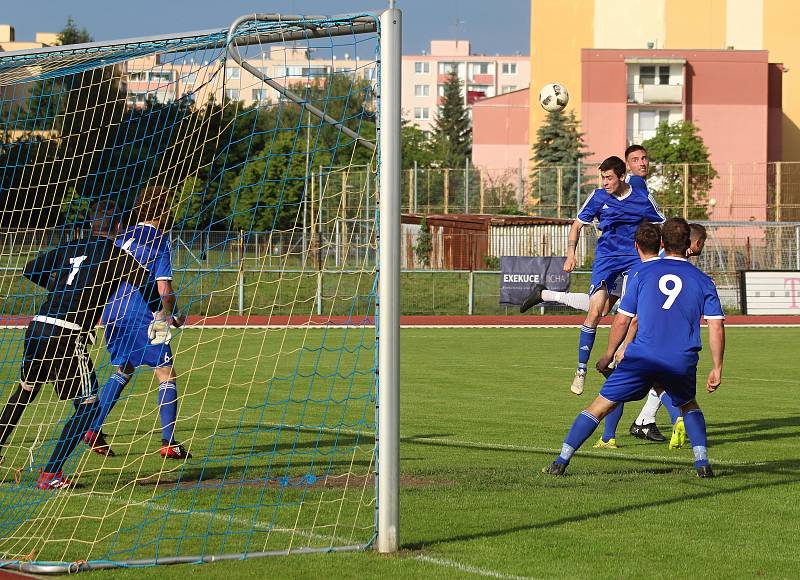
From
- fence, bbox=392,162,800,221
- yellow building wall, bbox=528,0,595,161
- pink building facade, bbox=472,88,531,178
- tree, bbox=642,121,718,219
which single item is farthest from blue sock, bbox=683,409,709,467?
pink building facade, bbox=472,88,531,178

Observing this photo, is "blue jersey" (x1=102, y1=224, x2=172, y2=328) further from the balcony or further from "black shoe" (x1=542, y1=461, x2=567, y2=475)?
the balcony

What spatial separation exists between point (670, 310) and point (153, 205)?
12.5 feet

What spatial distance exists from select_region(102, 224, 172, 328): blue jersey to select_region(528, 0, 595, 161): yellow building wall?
61.0m

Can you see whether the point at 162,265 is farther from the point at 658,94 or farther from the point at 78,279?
the point at 658,94

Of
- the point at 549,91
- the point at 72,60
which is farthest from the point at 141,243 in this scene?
the point at 549,91

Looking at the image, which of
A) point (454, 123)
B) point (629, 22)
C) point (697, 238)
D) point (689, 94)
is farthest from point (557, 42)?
point (697, 238)

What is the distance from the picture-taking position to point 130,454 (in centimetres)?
956

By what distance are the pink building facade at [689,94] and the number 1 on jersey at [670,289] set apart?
193 ft

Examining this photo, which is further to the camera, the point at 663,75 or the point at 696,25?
the point at 696,25

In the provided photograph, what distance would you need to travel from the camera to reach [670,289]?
8023mm

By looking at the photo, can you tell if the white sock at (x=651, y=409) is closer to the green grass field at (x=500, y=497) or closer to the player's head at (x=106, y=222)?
the green grass field at (x=500, y=497)

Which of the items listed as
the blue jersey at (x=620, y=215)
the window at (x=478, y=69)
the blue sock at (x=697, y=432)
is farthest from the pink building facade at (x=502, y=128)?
the blue sock at (x=697, y=432)

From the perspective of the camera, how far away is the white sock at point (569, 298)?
12328 millimetres

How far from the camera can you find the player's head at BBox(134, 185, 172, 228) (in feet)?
28.8
